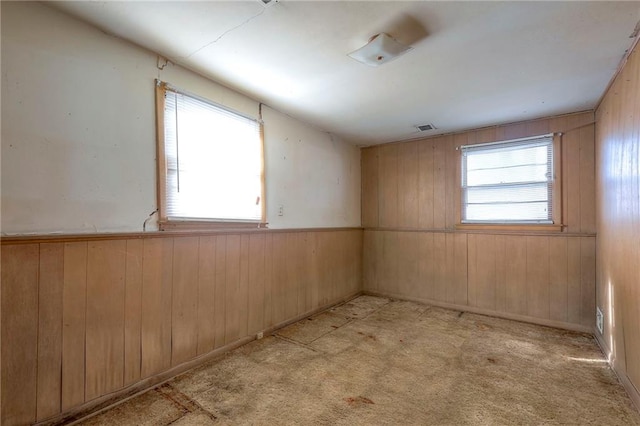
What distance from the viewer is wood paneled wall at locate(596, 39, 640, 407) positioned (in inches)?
72.0

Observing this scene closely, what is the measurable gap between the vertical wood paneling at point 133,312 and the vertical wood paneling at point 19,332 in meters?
0.43

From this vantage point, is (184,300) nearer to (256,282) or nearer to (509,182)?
(256,282)

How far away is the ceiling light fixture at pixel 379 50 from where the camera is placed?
182 centimetres

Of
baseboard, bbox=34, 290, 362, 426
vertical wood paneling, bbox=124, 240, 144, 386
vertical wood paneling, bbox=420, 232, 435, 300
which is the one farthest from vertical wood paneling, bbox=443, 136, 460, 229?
vertical wood paneling, bbox=124, 240, 144, 386

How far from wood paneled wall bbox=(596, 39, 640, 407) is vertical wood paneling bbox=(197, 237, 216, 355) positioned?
9.52 feet

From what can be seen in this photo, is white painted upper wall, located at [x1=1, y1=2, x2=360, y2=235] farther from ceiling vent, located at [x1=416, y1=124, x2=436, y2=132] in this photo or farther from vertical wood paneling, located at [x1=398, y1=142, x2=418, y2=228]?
vertical wood paneling, located at [x1=398, y1=142, x2=418, y2=228]

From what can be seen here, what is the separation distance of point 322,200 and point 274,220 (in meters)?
0.95

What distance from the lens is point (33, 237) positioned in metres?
1.51

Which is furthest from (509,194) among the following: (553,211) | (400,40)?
(400,40)

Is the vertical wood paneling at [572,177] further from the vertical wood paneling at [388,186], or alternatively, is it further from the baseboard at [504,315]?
the vertical wood paneling at [388,186]

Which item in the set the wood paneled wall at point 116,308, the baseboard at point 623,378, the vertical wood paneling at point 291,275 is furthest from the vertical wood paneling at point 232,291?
the baseboard at point 623,378

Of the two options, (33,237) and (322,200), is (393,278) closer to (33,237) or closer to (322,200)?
(322,200)

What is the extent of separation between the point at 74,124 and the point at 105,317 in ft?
3.84

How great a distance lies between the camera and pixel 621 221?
2.09m
